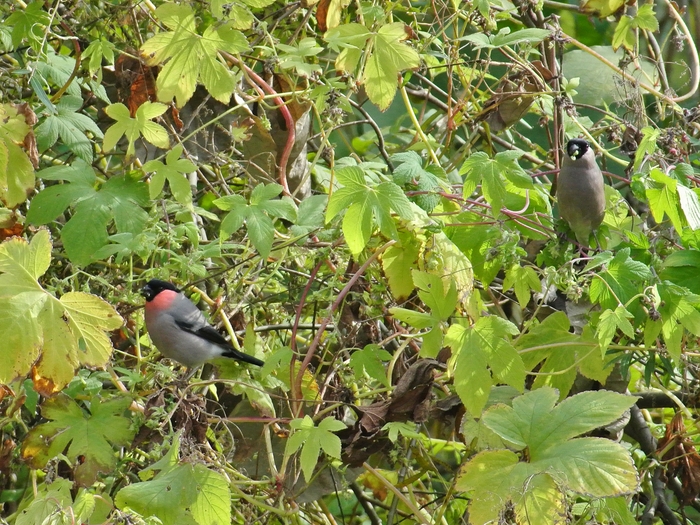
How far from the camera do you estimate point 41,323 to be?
2.19 m

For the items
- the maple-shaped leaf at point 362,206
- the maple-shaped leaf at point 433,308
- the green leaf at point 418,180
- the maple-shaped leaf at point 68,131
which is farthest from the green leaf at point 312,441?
the maple-shaped leaf at point 68,131

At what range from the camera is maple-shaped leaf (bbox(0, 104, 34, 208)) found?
2525mm

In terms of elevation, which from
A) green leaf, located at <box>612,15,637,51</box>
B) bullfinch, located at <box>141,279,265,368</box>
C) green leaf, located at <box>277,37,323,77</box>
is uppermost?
green leaf, located at <box>277,37,323,77</box>

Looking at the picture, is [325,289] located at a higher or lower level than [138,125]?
lower

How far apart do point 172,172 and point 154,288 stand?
2.89ft

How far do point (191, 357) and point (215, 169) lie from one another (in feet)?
2.43

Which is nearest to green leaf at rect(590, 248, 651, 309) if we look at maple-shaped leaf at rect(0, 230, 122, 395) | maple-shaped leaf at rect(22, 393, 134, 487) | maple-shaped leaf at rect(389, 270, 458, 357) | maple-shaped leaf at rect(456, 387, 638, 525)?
maple-shaped leaf at rect(456, 387, 638, 525)

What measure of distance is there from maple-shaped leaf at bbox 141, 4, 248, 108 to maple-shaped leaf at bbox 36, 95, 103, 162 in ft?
1.36

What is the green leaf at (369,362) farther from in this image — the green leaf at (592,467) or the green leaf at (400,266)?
the green leaf at (592,467)

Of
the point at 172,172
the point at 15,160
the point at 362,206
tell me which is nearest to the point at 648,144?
the point at 362,206

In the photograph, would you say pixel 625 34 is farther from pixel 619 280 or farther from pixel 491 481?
pixel 491 481

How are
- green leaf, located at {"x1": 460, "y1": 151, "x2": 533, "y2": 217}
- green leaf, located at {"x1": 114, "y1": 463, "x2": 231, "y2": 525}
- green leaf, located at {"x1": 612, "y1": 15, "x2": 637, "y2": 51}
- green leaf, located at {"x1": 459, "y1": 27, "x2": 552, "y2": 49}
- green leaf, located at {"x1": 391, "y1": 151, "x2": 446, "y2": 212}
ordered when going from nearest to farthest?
green leaf, located at {"x1": 114, "y1": 463, "x2": 231, "y2": 525}
green leaf, located at {"x1": 460, "y1": 151, "x2": 533, "y2": 217}
green leaf, located at {"x1": 391, "y1": 151, "x2": 446, "y2": 212}
green leaf, located at {"x1": 459, "y1": 27, "x2": 552, "y2": 49}
green leaf, located at {"x1": 612, "y1": 15, "x2": 637, "y2": 51}

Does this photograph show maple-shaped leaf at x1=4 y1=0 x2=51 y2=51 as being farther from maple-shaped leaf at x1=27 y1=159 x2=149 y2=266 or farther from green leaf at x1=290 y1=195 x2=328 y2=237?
green leaf at x1=290 y1=195 x2=328 y2=237

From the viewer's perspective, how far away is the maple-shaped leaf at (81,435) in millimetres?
2496
